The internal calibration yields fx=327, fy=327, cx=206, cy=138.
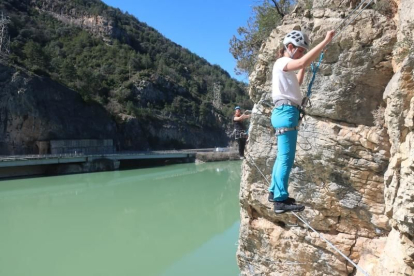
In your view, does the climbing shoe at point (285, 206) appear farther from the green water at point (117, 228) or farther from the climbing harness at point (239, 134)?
the green water at point (117, 228)

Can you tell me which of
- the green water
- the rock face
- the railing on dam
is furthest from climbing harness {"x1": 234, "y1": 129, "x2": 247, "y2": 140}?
the railing on dam

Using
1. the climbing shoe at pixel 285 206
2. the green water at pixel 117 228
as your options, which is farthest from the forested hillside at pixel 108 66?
the climbing shoe at pixel 285 206

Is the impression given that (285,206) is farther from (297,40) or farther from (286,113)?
(297,40)

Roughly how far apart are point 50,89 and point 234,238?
33262 mm

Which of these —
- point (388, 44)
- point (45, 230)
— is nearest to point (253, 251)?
point (388, 44)

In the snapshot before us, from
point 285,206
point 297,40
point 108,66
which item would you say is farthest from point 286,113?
point 108,66

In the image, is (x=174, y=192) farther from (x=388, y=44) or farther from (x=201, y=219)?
(x=388, y=44)

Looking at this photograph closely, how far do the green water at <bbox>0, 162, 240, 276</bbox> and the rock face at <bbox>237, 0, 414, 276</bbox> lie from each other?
5147 mm

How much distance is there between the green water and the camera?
11.0 meters

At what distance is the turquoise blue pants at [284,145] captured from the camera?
10.1 feet

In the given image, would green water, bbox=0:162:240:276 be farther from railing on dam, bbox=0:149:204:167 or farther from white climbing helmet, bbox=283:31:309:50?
white climbing helmet, bbox=283:31:309:50

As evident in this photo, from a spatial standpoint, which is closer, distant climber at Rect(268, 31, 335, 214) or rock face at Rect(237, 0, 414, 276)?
distant climber at Rect(268, 31, 335, 214)

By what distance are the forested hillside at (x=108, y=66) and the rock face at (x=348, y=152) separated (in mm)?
40766

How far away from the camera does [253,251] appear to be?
5.94 metres
